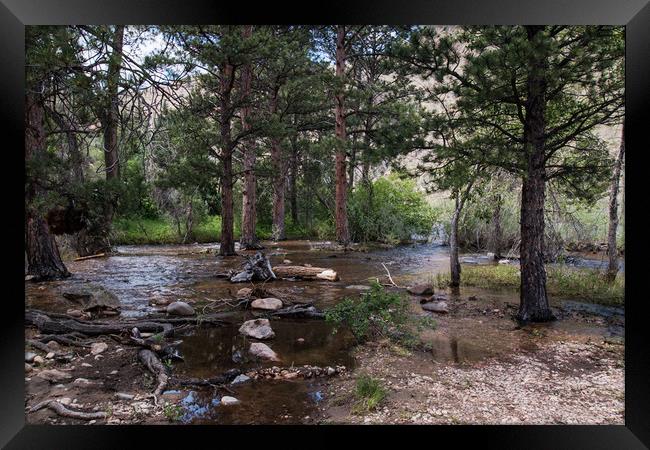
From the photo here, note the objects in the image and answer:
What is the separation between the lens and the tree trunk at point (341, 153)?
6.04 m

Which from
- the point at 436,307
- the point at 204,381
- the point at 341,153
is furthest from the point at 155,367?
the point at 341,153

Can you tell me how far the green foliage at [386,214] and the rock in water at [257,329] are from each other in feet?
9.35

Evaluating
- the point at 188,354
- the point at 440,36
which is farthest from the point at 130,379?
the point at 440,36

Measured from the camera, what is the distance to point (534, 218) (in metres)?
3.81

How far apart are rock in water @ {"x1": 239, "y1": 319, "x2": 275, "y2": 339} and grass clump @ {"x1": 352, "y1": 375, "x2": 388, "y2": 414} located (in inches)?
42.7

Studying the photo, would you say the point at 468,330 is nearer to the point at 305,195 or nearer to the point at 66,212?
the point at 305,195

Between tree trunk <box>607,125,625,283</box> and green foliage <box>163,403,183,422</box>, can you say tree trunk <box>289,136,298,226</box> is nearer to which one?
green foliage <box>163,403,183,422</box>

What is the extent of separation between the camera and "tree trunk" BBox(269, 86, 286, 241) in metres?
6.12

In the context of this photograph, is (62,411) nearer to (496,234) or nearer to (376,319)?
(376,319)

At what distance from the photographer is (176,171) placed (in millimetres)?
4309

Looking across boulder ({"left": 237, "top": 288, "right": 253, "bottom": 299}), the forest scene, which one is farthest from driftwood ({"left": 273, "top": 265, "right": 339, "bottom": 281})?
boulder ({"left": 237, "top": 288, "right": 253, "bottom": 299})

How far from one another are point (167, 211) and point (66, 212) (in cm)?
121
